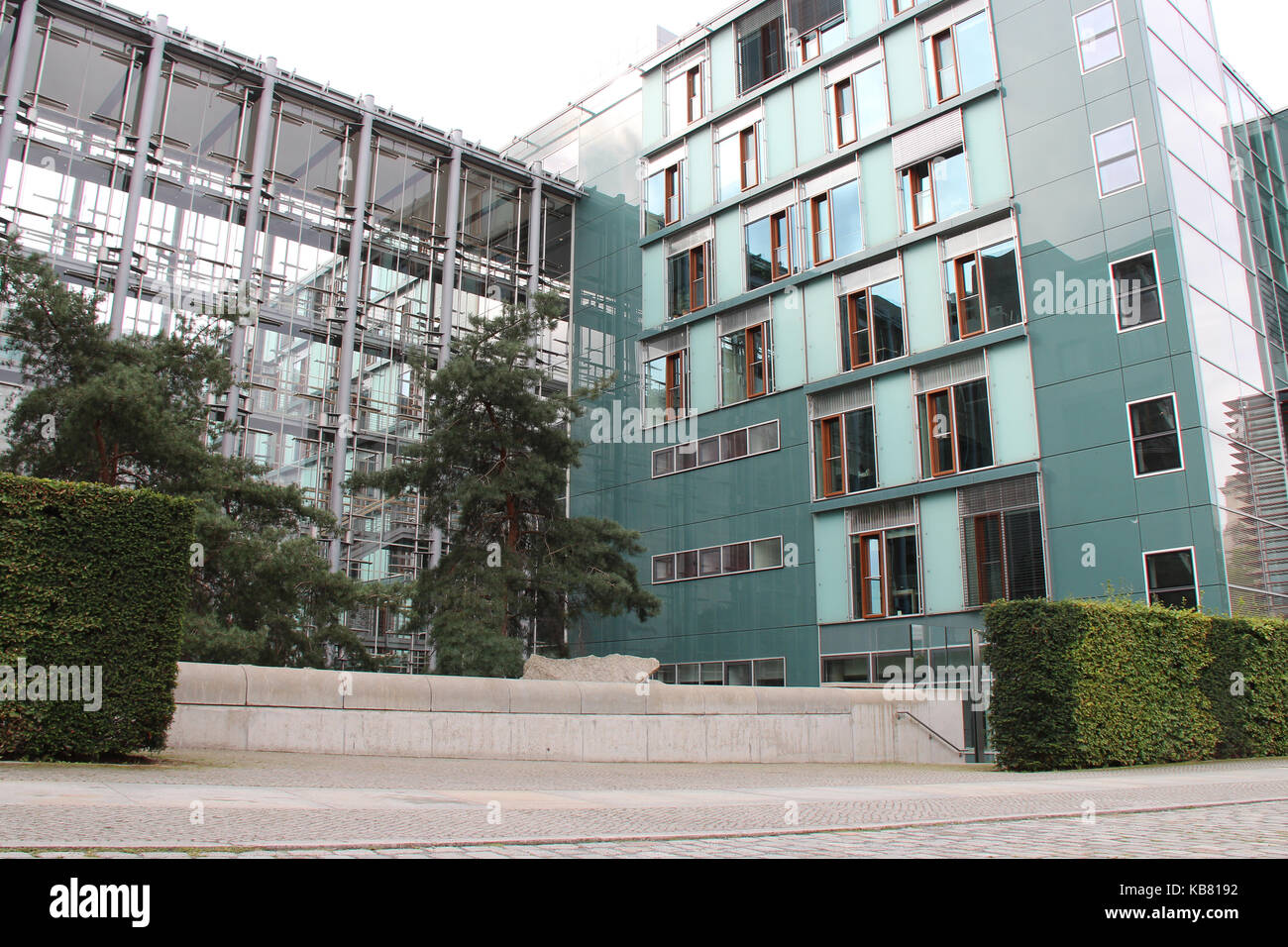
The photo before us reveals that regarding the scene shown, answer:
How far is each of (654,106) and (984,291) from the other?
18.3 metres

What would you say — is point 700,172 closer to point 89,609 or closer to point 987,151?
point 987,151

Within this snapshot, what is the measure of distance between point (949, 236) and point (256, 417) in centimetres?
2446

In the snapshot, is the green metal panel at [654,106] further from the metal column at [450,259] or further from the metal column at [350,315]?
the metal column at [350,315]

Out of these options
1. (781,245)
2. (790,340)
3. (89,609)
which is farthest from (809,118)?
(89,609)

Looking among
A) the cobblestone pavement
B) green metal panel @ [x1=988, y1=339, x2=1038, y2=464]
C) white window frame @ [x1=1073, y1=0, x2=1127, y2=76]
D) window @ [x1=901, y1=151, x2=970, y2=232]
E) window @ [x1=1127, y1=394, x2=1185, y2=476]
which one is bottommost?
the cobblestone pavement

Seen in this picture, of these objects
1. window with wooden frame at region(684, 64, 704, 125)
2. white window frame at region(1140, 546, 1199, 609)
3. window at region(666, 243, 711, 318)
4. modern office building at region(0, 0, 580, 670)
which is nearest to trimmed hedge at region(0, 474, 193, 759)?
modern office building at region(0, 0, 580, 670)

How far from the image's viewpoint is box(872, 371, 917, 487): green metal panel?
32.2m

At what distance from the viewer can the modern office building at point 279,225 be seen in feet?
112

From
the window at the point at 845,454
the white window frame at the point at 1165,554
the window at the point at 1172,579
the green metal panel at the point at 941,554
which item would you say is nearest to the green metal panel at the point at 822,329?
the window at the point at 845,454

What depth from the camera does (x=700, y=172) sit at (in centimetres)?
4081

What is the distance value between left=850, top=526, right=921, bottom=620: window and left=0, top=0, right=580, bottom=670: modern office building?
49.3 feet

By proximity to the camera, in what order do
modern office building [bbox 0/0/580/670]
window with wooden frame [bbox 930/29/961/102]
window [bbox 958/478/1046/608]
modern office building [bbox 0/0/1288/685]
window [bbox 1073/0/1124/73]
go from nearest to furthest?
modern office building [bbox 0/0/1288/685] < window [bbox 958/478/1046/608] < window [bbox 1073/0/1124/73] < window with wooden frame [bbox 930/29/961/102] < modern office building [bbox 0/0/580/670]

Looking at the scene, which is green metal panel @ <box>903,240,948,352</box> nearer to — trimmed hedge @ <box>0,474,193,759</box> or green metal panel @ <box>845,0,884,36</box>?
green metal panel @ <box>845,0,884,36</box>
